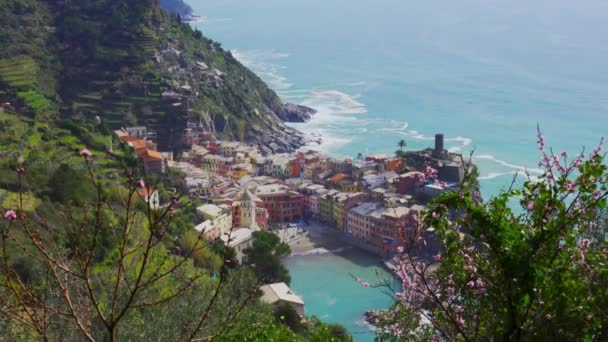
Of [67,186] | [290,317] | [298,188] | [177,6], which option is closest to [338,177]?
[298,188]

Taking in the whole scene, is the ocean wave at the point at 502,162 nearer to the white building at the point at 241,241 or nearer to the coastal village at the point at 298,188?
the coastal village at the point at 298,188

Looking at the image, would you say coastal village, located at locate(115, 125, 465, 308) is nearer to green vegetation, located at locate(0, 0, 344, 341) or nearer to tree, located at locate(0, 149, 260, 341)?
green vegetation, located at locate(0, 0, 344, 341)

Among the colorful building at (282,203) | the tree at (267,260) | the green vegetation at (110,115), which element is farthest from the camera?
the colorful building at (282,203)

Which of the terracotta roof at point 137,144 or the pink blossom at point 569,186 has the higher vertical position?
the pink blossom at point 569,186

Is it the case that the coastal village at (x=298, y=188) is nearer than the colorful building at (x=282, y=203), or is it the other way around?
the coastal village at (x=298, y=188)

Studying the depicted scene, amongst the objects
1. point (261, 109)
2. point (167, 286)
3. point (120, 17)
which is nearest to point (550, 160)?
point (167, 286)

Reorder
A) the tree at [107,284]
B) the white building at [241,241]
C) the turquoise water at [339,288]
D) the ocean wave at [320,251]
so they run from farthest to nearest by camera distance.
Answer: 1. the ocean wave at [320,251]
2. the white building at [241,241]
3. the turquoise water at [339,288]
4. the tree at [107,284]

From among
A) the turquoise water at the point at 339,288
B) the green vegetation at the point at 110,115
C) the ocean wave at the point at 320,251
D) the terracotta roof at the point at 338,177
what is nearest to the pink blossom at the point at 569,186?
the green vegetation at the point at 110,115

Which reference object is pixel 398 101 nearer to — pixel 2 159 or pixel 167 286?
pixel 2 159
